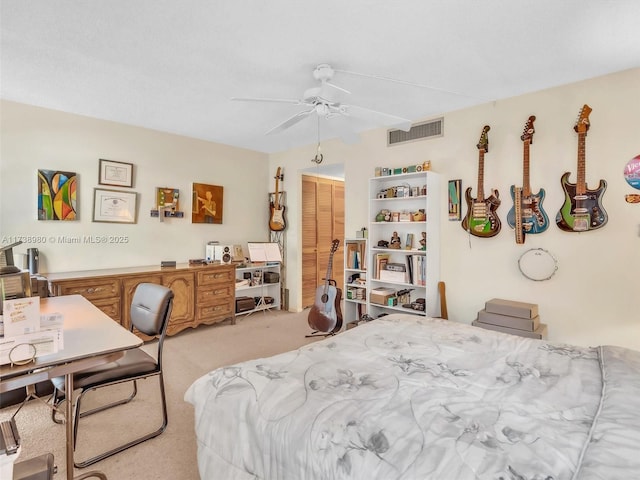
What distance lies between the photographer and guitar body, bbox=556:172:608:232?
2543 mm

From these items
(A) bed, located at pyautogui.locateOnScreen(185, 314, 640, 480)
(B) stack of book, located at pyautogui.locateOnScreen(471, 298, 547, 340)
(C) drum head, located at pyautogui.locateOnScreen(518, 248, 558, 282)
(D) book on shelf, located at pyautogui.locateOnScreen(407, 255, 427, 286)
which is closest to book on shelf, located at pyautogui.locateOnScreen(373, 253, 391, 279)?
(D) book on shelf, located at pyautogui.locateOnScreen(407, 255, 427, 286)

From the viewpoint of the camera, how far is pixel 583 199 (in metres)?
2.61

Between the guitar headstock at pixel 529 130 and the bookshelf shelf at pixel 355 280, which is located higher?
the guitar headstock at pixel 529 130

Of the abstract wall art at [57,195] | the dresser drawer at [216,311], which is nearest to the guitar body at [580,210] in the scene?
the dresser drawer at [216,311]

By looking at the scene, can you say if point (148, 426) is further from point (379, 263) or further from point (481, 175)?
point (481, 175)

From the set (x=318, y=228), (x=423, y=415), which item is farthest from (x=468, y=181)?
(x=423, y=415)

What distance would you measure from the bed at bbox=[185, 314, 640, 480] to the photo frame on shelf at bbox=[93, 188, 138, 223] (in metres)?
3.04

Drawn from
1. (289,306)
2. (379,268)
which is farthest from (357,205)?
(289,306)

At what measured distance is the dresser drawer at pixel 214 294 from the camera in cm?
393

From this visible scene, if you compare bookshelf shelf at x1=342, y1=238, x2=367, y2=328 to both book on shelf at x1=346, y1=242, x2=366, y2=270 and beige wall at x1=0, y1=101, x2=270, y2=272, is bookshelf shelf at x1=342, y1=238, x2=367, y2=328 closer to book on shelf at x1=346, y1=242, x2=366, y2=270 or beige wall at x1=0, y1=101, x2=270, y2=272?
book on shelf at x1=346, y1=242, x2=366, y2=270

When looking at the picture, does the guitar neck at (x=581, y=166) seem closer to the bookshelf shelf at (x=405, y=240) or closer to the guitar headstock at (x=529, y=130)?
the guitar headstock at (x=529, y=130)

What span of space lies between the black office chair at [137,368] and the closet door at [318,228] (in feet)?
9.89

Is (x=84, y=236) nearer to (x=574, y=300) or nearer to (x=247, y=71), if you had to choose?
(x=247, y=71)

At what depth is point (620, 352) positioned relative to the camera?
5.23 ft
